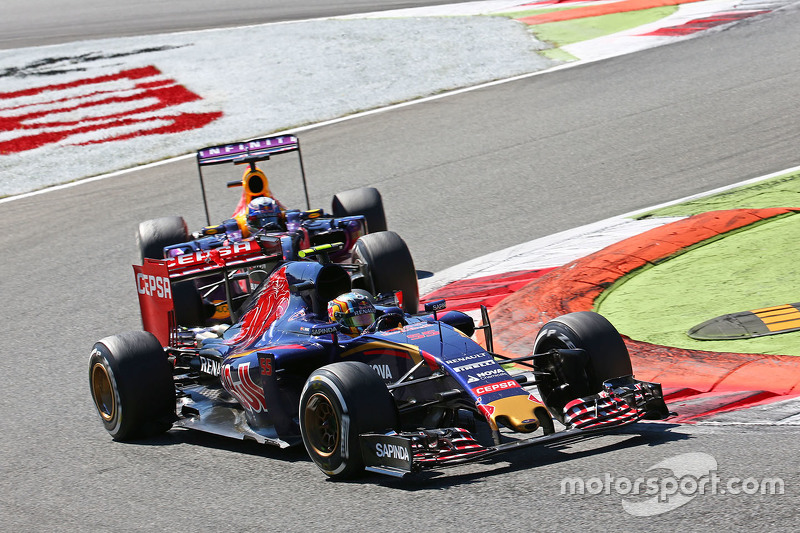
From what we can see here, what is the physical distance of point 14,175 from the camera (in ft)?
60.9

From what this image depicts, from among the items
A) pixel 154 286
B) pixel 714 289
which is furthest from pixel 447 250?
pixel 154 286

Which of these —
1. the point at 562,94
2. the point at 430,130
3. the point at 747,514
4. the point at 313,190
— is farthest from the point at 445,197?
the point at 747,514

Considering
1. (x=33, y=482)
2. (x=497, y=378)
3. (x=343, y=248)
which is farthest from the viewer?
(x=343, y=248)

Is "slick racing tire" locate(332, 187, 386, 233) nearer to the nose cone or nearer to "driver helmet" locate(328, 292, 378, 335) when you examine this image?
"driver helmet" locate(328, 292, 378, 335)

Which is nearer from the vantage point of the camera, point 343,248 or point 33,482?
point 33,482

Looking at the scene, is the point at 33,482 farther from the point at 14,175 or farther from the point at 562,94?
the point at 562,94

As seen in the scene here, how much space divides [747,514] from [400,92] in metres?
16.6

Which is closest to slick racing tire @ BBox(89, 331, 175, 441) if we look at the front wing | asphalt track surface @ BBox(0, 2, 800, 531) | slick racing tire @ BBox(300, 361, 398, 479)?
asphalt track surface @ BBox(0, 2, 800, 531)

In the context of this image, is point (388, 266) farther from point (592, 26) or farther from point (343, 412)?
point (592, 26)

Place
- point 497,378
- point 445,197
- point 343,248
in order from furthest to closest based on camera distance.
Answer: point 445,197
point 343,248
point 497,378

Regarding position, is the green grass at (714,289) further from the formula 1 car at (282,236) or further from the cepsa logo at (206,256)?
the cepsa logo at (206,256)

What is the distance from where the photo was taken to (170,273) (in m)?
9.70

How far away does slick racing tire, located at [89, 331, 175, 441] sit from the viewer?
8.39m

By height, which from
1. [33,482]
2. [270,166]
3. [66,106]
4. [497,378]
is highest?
[66,106]
